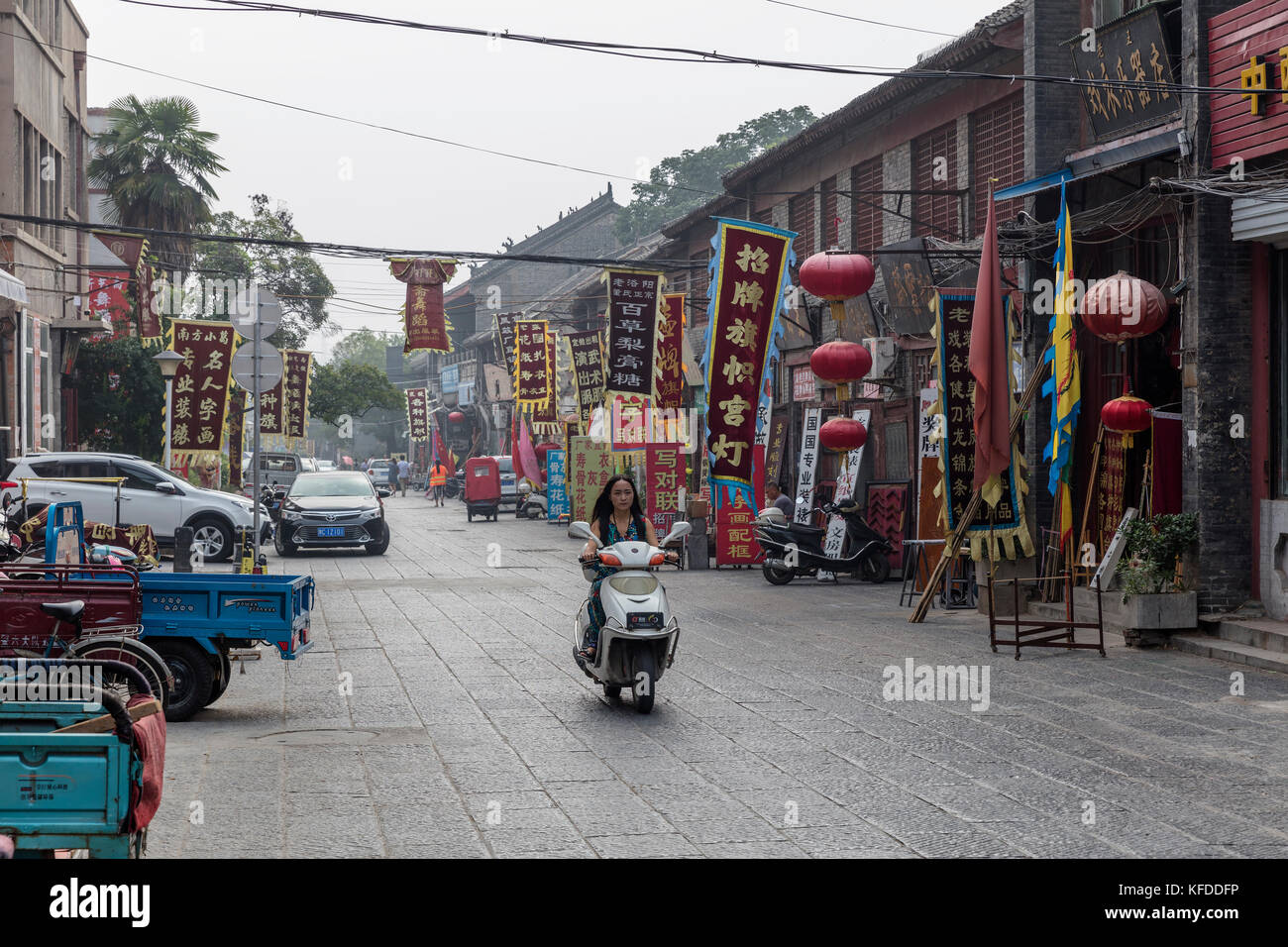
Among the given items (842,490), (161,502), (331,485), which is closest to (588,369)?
(331,485)

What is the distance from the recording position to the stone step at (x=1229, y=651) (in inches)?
486

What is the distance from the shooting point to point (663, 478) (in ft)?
92.0

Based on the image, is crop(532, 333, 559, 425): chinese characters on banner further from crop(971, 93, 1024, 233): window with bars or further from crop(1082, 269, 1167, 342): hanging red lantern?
crop(1082, 269, 1167, 342): hanging red lantern

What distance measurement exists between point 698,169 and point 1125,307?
59203 millimetres

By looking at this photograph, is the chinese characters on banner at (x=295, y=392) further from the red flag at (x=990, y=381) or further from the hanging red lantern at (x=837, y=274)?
the red flag at (x=990, y=381)

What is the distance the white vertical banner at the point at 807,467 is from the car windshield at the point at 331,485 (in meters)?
8.94

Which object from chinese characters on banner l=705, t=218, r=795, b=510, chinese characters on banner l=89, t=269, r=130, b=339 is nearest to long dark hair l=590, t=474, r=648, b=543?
chinese characters on banner l=705, t=218, r=795, b=510

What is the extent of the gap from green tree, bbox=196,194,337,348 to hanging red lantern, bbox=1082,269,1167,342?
35.6 m

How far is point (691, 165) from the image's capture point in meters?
71.7

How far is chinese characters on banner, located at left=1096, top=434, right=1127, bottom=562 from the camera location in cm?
1631

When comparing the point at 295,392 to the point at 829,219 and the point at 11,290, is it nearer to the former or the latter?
the point at 829,219

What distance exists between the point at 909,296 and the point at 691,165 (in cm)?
5146

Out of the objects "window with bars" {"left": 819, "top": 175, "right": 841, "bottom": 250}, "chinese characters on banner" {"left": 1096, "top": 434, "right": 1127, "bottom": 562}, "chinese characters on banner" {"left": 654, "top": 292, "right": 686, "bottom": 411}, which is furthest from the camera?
"chinese characters on banner" {"left": 654, "top": 292, "right": 686, "bottom": 411}

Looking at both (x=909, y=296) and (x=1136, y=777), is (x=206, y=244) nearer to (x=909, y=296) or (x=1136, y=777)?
(x=909, y=296)
